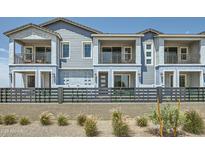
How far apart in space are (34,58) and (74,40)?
4.11 metres

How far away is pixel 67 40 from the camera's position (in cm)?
1950

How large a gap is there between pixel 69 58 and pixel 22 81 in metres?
5.14

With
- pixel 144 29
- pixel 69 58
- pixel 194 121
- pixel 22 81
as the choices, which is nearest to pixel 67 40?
pixel 69 58

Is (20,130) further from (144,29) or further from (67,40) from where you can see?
(144,29)

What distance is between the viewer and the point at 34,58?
19781 mm

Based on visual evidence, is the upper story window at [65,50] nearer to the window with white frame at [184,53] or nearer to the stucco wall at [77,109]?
the stucco wall at [77,109]

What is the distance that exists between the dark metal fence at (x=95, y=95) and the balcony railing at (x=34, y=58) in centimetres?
596

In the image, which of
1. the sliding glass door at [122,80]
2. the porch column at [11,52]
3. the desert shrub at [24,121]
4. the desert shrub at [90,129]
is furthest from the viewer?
the sliding glass door at [122,80]

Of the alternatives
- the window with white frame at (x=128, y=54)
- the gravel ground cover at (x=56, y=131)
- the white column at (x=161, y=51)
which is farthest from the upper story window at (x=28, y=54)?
the white column at (x=161, y=51)

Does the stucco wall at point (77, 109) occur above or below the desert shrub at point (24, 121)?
above

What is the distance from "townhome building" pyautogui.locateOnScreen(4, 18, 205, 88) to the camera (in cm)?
1828

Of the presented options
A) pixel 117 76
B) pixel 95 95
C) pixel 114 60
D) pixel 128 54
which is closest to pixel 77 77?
pixel 114 60

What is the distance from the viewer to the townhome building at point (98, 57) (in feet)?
60.0
